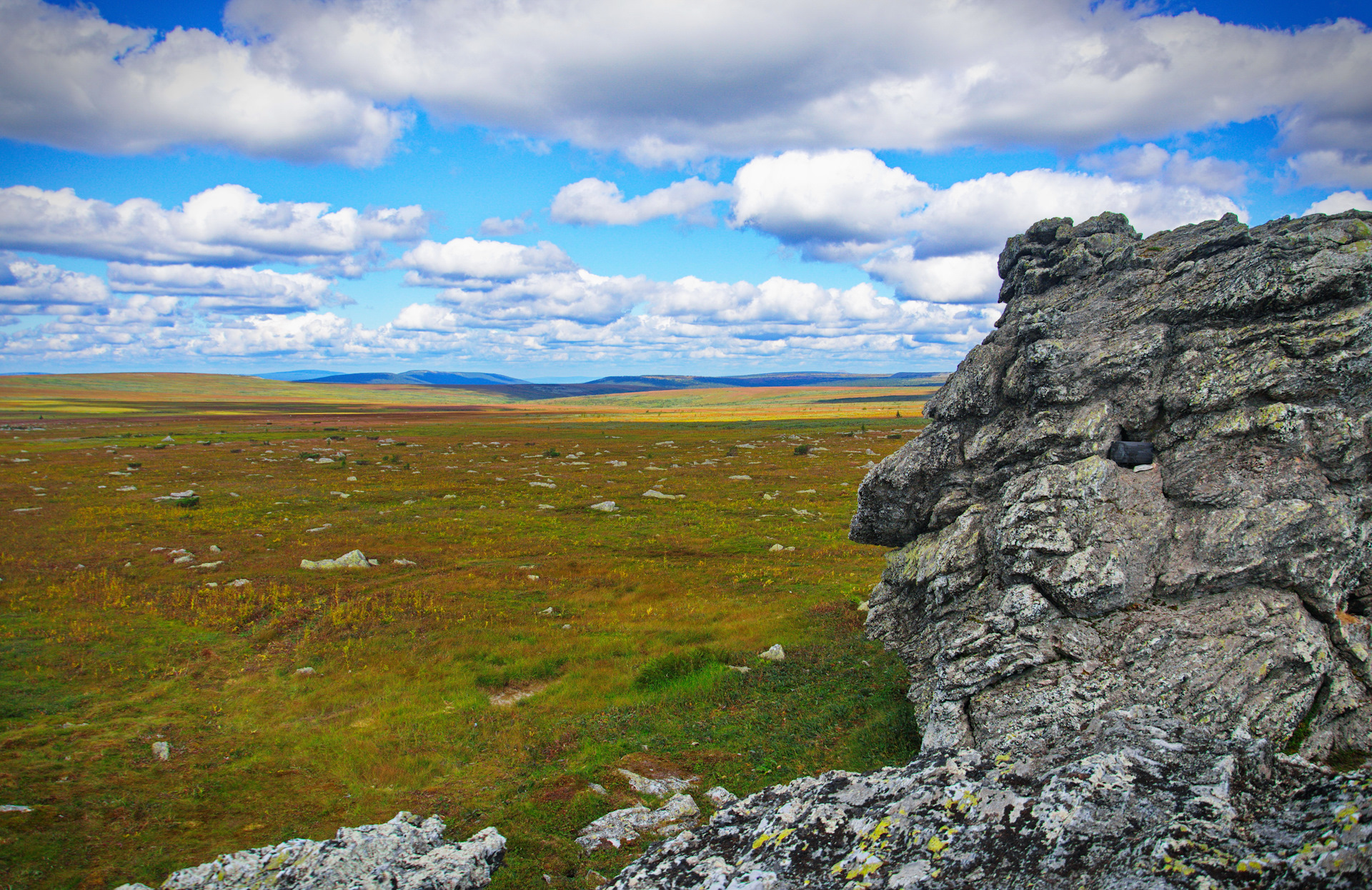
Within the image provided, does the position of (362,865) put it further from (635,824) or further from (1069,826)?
(1069,826)

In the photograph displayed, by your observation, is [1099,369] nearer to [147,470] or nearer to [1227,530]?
[1227,530]

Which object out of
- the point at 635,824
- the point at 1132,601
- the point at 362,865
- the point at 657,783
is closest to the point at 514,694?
the point at 657,783

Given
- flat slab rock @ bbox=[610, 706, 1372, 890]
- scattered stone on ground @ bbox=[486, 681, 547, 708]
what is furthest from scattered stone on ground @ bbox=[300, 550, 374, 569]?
flat slab rock @ bbox=[610, 706, 1372, 890]

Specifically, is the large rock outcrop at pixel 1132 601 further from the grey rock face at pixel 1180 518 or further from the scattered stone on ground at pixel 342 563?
the scattered stone on ground at pixel 342 563

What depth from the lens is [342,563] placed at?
3148 cm

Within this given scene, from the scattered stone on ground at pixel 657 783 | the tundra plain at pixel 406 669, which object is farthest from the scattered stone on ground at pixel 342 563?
the scattered stone on ground at pixel 657 783

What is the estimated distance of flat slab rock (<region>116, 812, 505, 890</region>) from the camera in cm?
926

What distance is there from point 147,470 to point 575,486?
41.9 metres

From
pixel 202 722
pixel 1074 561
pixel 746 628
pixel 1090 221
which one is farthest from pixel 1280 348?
pixel 202 722

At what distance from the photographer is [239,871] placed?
9.48 meters

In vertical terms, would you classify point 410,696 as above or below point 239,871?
below

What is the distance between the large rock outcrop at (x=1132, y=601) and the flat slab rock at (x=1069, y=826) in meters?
0.03

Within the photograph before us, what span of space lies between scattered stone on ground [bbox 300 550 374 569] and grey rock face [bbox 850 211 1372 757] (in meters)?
25.9

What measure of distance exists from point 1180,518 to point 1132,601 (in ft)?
7.22
